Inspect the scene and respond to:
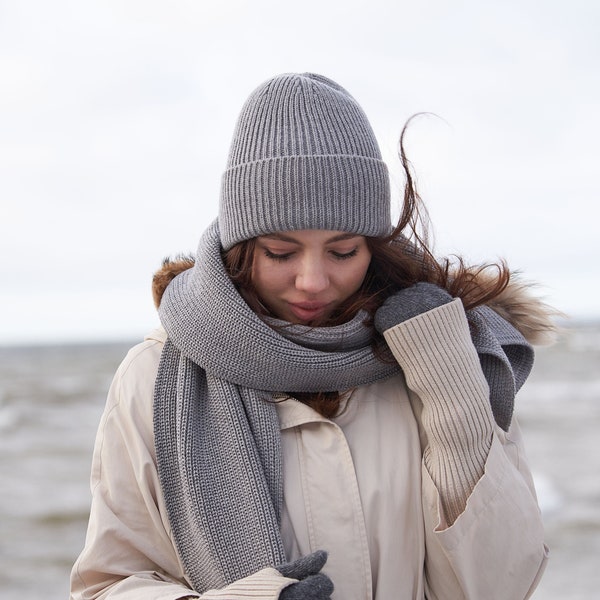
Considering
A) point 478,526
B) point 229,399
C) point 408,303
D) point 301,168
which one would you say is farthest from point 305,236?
point 478,526

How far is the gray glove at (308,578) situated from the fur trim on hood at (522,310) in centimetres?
84

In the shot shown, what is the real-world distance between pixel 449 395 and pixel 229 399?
48 centimetres

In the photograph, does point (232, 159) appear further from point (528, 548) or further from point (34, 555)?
point (34, 555)

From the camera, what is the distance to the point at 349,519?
185cm

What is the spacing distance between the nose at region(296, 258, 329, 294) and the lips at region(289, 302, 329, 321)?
7cm

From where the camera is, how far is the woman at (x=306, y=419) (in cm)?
184

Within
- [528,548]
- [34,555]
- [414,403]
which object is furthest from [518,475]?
[34,555]

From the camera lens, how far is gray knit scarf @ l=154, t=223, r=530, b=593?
5.97 ft

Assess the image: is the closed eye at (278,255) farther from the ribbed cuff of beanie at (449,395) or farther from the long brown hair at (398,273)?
the ribbed cuff of beanie at (449,395)

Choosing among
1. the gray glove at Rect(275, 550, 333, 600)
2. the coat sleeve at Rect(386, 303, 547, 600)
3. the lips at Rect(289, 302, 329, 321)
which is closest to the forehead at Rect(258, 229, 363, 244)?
the lips at Rect(289, 302, 329, 321)

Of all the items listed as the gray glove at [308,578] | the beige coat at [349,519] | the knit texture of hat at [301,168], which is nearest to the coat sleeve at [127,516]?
the beige coat at [349,519]

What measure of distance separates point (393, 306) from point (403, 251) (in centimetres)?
20

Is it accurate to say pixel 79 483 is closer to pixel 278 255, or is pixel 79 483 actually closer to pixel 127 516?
pixel 127 516

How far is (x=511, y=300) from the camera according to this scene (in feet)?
7.41
